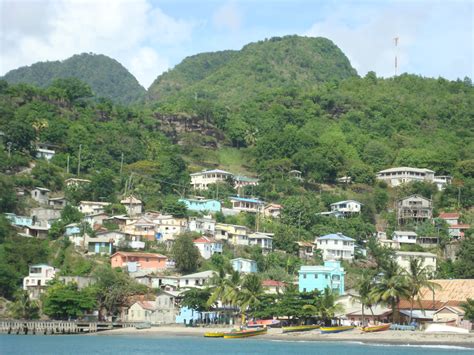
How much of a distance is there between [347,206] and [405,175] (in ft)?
40.5

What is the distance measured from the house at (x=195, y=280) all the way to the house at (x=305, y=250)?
13.0m

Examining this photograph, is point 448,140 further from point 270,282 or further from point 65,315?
point 65,315

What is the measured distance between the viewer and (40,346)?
58594mm

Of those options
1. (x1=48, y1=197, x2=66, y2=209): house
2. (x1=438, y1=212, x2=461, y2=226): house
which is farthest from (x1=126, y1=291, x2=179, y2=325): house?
(x1=438, y1=212, x2=461, y2=226): house

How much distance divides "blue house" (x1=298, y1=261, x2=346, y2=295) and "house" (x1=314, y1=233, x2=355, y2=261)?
7.49 m

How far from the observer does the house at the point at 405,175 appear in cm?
10669

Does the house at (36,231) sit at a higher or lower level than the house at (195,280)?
higher

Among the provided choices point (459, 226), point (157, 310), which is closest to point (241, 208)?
point (459, 226)

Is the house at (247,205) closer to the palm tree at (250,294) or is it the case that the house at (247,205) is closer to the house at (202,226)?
the house at (202,226)

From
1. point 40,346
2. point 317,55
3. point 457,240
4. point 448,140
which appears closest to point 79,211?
point 40,346

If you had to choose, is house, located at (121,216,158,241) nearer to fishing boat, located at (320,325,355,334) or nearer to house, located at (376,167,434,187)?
fishing boat, located at (320,325,355,334)

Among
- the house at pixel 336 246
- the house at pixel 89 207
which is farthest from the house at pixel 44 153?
the house at pixel 336 246

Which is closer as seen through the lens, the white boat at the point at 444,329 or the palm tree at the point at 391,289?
the white boat at the point at 444,329

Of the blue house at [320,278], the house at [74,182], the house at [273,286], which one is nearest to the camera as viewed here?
the house at [273,286]
